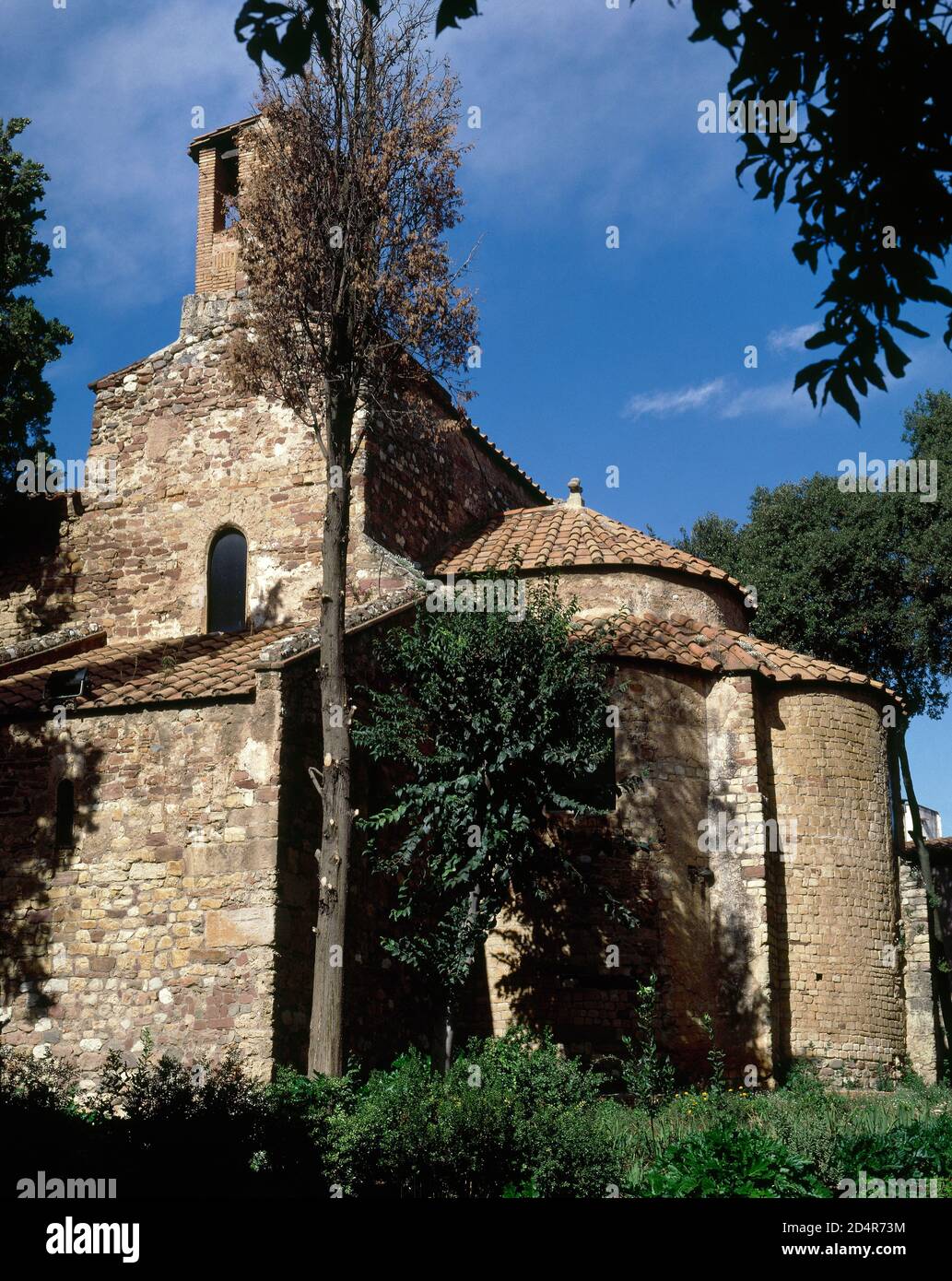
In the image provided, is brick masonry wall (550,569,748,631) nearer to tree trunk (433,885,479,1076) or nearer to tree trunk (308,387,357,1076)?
tree trunk (433,885,479,1076)

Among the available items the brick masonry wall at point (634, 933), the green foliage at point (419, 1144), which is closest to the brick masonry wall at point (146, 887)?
the green foliage at point (419, 1144)

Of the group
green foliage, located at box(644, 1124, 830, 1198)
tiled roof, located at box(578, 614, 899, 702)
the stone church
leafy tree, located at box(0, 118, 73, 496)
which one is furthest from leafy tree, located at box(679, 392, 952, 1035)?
green foliage, located at box(644, 1124, 830, 1198)

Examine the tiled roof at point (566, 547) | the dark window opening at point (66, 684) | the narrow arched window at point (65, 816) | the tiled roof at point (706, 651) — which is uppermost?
the tiled roof at point (566, 547)

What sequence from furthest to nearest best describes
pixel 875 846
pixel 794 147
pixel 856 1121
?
pixel 875 846 → pixel 856 1121 → pixel 794 147

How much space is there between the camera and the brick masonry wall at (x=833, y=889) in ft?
60.8

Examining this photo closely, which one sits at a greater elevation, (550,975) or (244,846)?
(244,846)

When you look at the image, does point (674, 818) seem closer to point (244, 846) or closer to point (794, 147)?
point (244, 846)

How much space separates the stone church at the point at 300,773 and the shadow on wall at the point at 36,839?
3 cm

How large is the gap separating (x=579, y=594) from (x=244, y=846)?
7313mm

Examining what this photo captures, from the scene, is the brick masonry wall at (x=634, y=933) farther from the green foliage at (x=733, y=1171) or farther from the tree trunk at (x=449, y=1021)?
the green foliage at (x=733, y=1171)

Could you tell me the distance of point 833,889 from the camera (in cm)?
1919

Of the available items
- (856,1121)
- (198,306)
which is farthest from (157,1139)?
(198,306)

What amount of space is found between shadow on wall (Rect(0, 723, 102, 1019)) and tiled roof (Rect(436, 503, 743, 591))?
22.6 ft

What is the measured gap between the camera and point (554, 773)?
52.9ft
